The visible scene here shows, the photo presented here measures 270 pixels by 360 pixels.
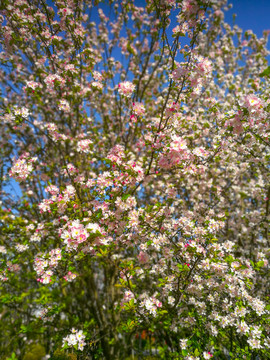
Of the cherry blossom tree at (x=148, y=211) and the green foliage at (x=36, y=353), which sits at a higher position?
the cherry blossom tree at (x=148, y=211)

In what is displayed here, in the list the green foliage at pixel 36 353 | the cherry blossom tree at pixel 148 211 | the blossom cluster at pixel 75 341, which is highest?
the cherry blossom tree at pixel 148 211

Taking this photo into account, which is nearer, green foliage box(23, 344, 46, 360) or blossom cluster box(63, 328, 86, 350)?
blossom cluster box(63, 328, 86, 350)

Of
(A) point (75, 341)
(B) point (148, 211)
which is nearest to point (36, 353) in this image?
(A) point (75, 341)

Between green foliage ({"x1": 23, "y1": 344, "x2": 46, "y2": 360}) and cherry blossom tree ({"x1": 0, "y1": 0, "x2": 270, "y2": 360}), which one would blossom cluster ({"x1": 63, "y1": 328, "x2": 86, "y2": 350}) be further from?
green foliage ({"x1": 23, "y1": 344, "x2": 46, "y2": 360})

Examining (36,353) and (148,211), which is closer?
(148,211)

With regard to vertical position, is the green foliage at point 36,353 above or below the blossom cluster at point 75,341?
below

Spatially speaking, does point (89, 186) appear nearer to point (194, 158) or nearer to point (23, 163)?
point (23, 163)

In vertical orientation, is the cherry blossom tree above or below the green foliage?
above

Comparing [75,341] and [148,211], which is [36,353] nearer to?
[75,341]

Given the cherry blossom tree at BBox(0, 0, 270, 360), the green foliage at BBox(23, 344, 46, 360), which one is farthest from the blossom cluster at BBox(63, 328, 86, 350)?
the green foliage at BBox(23, 344, 46, 360)

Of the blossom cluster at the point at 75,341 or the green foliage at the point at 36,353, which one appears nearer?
the blossom cluster at the point at 75,341

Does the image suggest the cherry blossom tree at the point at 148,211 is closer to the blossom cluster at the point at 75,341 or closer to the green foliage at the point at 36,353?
the blossom cluster at the point at 75,341

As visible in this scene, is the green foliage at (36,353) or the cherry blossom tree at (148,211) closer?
the cherry blossom tree at (148,211)

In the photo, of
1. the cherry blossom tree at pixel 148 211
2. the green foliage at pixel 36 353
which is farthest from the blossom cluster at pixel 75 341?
the green foliage at pixel 36 353
